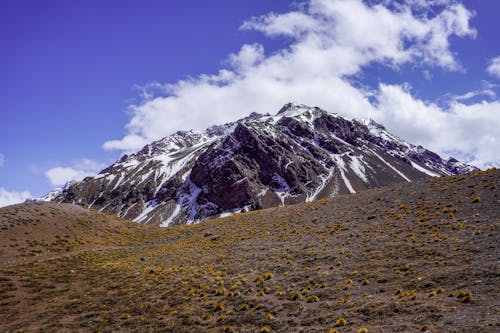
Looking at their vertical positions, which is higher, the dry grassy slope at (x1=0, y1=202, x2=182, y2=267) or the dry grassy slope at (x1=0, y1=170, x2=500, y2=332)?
the dry grassy slope at (x1=0, y1=202, x2=182, y2=267)

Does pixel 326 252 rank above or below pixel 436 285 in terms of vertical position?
above

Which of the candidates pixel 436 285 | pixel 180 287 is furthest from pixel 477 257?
pixel 180 287

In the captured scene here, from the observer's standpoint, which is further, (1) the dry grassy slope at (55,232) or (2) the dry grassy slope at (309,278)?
(1) the dry grassy slope at (55,232)

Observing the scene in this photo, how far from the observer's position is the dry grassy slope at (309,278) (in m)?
17.1

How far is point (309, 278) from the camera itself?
24125 mm

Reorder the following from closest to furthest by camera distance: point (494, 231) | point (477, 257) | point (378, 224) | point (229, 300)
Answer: point (477, 257) → point (229, 300) → point (494, 231) → point (378, 224)

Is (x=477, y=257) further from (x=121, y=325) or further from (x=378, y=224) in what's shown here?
(x=121, y=325)

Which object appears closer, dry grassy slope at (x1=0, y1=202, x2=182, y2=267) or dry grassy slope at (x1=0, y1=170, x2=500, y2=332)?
dry grassy slope at (x1=0, y1=170, x2=500, y2=332)

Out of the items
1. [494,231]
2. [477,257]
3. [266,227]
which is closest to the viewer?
[477,257]

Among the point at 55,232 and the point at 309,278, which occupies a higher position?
the point at 55,232

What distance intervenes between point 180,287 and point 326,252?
13232 millimetres

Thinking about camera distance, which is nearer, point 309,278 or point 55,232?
point 309,278

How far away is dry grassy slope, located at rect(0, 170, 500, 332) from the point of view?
17141 mm

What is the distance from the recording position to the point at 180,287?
27172mm
